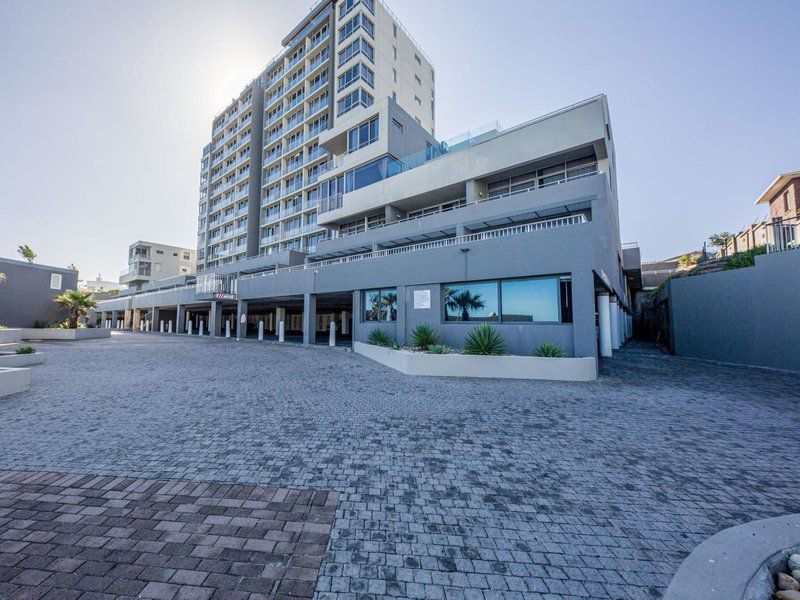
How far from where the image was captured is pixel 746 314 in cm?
1290

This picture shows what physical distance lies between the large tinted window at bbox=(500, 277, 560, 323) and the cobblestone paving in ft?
14.5

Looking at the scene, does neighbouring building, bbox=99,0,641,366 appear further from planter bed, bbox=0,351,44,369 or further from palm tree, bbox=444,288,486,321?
planter bed, bbox=0,351,44,369

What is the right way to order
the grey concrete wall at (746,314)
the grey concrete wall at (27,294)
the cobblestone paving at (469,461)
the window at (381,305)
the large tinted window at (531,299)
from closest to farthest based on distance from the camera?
1. the cobblestone paving at (469,461)
2. the grey concrete wall at (746,314)
3. the large tinted window at (531,299)
4. the window at (381,305)
5. the grey concrete wall at (27,294)

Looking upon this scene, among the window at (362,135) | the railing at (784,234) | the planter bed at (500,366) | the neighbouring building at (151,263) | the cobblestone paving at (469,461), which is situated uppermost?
the window at (362,135)

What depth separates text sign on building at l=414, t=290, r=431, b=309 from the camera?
1633cm

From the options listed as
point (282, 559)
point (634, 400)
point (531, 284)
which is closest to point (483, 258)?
point (531, 284)

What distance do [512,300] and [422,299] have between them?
4.57m

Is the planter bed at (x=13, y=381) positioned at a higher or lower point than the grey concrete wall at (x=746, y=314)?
lower

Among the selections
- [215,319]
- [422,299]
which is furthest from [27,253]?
[422,299]

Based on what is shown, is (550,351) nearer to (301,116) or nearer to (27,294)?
(301,116)

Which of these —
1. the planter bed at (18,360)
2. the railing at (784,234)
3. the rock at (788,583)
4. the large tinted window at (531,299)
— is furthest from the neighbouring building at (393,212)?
the planter bed at (18,360)

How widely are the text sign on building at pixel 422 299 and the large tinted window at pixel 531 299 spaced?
12.2ft

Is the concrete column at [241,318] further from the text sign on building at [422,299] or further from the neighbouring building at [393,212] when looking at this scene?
the text sign on building at [422,299]

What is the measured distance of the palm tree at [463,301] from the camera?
14.8 m
